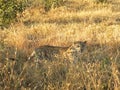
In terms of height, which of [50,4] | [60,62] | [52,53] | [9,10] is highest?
[60,62]

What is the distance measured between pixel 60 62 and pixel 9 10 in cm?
604

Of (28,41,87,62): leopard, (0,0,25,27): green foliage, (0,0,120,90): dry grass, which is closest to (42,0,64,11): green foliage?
(0,0,120,90): dry grass

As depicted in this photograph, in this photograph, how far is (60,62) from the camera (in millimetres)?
6418

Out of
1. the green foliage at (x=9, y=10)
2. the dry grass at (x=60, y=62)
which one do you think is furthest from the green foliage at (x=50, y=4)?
the green foliage at (x=9, y=10)

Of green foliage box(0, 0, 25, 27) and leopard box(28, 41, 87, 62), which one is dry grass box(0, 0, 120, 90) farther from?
green foliage box(0, 0, 25, 27)

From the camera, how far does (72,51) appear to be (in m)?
7.17

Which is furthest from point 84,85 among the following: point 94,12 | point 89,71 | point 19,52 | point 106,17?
point 94,12

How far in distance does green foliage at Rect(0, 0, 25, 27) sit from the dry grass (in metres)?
1.03

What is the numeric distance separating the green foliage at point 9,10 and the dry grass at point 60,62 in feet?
3.38

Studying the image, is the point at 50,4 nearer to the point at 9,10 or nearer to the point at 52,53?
the point at 9,10

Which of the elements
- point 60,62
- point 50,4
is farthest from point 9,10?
point 60,62

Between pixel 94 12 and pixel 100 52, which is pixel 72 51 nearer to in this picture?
pixel 100 52

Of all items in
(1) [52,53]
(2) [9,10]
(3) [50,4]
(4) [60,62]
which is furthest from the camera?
(3) [50,4]

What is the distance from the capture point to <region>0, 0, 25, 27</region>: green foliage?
38.6ft
